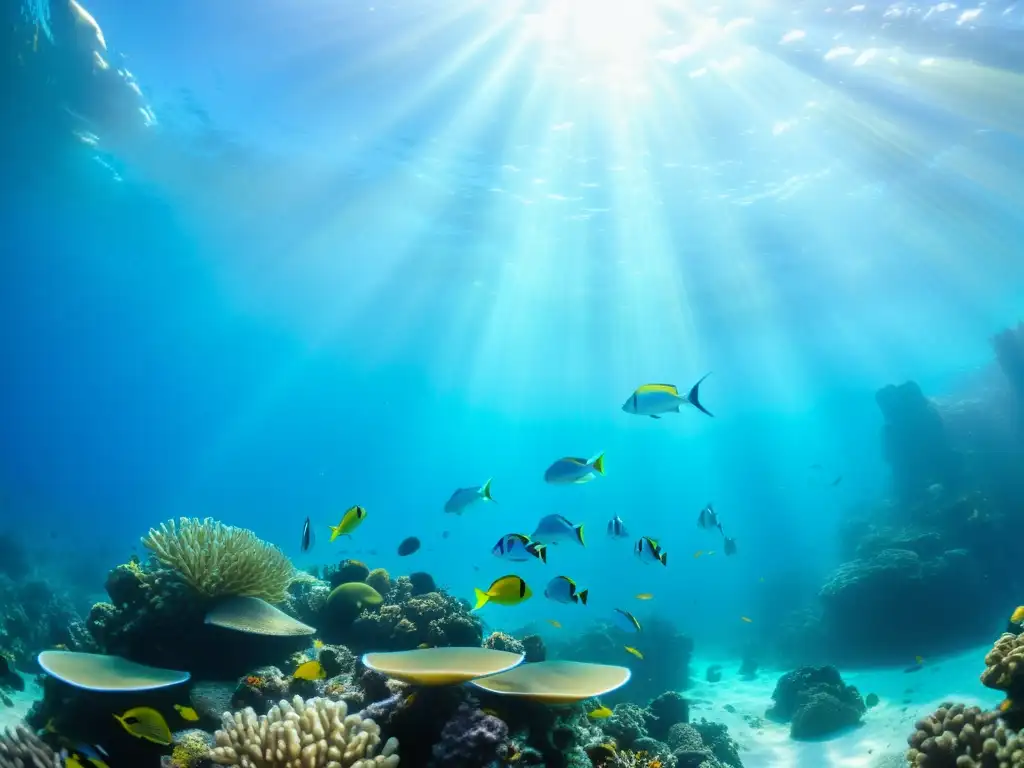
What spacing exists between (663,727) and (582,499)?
96598mm

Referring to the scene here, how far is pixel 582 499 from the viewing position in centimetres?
10456

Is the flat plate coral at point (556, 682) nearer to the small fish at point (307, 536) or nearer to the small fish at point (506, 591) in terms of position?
the small fish at point (506, 591)

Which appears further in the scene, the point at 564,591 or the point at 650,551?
the point at 650,551

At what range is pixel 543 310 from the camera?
42781 mm

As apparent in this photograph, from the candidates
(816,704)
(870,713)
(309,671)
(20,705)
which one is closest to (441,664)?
(309,671)

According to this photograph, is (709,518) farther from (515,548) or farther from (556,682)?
(556,682)

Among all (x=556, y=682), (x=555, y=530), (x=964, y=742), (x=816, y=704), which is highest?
(x=816, y=704)

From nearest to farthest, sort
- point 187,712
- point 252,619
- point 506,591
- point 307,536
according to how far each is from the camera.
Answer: point 506,591, point 187,712, point 252,619, point 307,536

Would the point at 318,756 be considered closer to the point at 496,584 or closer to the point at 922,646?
the point at 496,584

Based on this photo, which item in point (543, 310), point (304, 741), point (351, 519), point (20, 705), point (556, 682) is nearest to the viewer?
point (304, 741)

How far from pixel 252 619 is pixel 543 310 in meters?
38.5

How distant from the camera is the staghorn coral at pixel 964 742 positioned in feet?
13.7

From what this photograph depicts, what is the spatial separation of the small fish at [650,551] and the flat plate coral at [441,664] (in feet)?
9.12

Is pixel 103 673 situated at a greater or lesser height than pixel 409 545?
lesser
